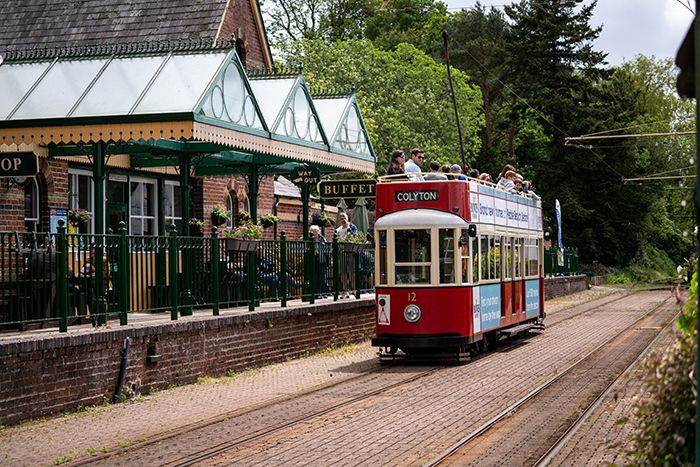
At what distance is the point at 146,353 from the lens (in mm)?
14867

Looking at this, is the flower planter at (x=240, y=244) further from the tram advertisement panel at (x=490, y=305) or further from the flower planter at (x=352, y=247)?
the flower planter at (x=352, y=247)

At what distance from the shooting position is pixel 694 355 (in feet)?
20.0

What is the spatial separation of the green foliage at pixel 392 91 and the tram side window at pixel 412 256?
32959 mm

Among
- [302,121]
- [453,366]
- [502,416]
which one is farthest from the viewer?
[302,121]

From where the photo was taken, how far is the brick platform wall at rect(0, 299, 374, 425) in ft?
40.2

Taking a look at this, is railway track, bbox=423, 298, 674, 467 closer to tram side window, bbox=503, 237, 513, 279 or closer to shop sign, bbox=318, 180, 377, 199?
tram side window, bbox=503, 237, 513, 279

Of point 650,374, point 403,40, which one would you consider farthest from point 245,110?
point 403,40

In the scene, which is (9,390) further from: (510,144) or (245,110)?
(510,144)

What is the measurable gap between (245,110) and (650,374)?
14.1 meters

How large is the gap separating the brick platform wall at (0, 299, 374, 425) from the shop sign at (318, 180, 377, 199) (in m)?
2.60

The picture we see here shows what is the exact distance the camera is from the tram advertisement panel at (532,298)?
24328 millimetres

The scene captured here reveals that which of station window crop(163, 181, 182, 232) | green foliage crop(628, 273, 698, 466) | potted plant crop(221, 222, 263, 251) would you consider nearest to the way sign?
station window crop(163, 181, 182, 232)

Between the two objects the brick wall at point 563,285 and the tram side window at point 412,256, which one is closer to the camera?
the tram side window at point 412,256

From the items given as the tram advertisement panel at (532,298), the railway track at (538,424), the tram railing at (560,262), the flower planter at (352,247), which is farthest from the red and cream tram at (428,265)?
the tram railing at (560,262)
